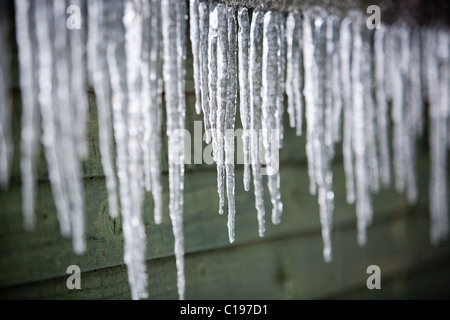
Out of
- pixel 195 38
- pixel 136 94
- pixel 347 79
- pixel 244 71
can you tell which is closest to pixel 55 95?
pixel 136 94

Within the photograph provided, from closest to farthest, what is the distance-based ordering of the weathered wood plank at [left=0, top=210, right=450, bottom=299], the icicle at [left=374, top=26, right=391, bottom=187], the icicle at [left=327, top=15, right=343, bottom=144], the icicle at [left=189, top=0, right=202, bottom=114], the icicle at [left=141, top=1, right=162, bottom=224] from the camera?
the icicle at [left=141, top=1, right=162, bottom=224] < the icicle at [left=189, top=0, right=202, bottom=114] < the weathered wood plank at [left=0, top=210, right=450, bottom=299] < the icicle at [left=327, top=15, right=343, bottom=144] < the icicle at [left=374, top=26, right=391, bottom=187]

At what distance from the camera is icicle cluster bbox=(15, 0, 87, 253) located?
0.71m

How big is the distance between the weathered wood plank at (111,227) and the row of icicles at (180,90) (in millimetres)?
57

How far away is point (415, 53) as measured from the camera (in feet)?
4.49

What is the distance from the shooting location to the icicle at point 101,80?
0.75 metres

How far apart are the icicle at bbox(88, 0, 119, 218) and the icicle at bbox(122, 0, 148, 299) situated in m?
0.04

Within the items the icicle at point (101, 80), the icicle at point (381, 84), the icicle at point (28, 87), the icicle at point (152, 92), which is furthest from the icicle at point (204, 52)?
the icicle at point (381, 84)

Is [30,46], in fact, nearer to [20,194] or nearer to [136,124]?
[136,124]

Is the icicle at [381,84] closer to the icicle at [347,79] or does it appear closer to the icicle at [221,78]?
the icicle at [347,79]

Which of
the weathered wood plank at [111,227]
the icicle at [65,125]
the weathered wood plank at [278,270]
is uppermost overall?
the icicle at [65,125]

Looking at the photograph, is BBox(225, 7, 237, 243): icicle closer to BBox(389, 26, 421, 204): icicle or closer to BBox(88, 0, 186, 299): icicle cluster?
BBox(88, 0, 186, 299): icicle cluster

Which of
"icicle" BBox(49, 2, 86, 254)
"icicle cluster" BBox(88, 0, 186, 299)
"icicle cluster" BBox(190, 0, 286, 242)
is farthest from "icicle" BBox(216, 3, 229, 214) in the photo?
"icicle" BBox(49, 2, 86, 254)

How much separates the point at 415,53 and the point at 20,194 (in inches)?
49.1
